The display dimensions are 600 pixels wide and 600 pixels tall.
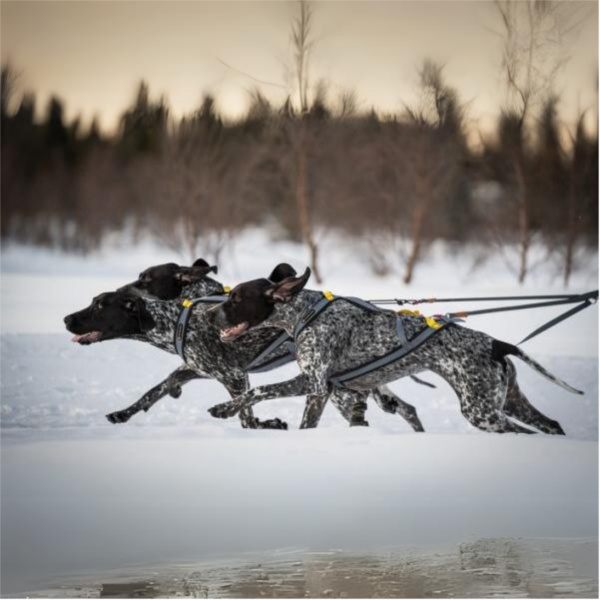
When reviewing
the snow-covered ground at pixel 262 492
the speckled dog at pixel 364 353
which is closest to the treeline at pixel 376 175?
the snow-covered ground at pixel 262 492

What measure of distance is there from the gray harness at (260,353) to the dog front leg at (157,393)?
0.20 meters

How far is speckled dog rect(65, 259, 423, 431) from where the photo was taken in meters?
6.93

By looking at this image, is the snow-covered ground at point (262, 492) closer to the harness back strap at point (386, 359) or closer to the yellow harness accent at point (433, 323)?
the harness back strap at point (386, 359)

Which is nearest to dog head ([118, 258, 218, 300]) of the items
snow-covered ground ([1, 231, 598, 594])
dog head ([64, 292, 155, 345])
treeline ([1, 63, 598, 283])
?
dog head ([64, 292, 155, 345])

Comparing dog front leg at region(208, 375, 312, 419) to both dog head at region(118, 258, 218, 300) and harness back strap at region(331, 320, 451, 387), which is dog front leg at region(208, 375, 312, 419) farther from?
dog head at region(118, 258, 218, 300)

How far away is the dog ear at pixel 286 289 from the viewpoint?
20.9 ft

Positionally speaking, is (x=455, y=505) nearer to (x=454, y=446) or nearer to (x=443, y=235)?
(x=454, y=446)

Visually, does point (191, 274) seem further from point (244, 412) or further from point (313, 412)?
point (313, 412)

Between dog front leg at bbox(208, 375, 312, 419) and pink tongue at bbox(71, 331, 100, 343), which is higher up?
pink tongue at bbox(71, 331, 100, 343)

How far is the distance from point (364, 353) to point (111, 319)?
166 centimetres

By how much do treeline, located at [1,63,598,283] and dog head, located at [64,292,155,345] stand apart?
35.6ft

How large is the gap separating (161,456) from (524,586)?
2.40m

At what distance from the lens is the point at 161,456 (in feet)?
20.4

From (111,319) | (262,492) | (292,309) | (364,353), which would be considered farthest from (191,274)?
(262,492)
